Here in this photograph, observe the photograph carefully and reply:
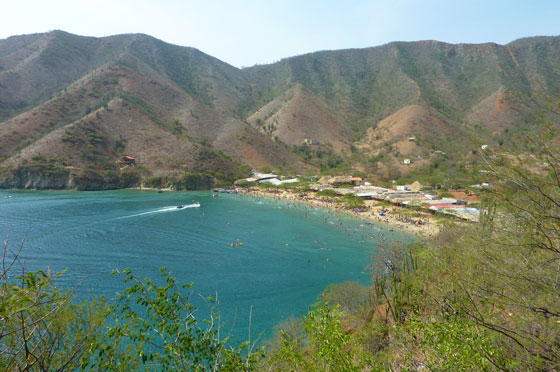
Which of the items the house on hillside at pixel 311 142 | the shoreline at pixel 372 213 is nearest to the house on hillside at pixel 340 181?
the shoreline at pixel 372 213

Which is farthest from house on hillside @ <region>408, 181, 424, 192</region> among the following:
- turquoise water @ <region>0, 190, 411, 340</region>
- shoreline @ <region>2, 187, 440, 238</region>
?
turquoise water @ <region>0, 190, 411, 340</region>

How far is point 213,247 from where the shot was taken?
117 feet

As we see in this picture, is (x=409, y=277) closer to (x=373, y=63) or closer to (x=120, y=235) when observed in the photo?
(x=120, y=235)

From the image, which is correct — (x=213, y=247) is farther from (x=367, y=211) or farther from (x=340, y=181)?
(x=340, y=181)

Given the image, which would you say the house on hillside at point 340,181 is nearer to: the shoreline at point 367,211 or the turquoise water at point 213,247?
the shoreline at point 367,211

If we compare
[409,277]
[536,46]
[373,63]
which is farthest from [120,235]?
[536,46]

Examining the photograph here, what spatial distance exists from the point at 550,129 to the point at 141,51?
189 m

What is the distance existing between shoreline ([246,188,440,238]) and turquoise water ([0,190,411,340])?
302 cm

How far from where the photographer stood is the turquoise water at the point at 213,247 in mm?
24234

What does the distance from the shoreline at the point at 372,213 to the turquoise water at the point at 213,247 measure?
3.02m

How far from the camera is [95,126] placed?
301 feet

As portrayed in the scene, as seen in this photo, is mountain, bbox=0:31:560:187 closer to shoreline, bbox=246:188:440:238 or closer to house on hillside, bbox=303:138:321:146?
house on hillside, bbox=303:138:321:146

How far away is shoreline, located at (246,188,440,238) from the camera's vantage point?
42.7m

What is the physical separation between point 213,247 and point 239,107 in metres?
132
